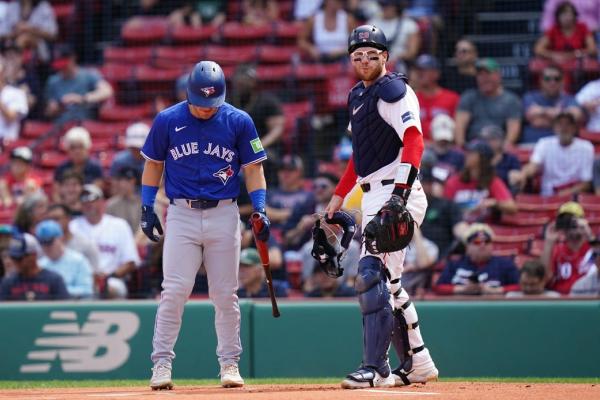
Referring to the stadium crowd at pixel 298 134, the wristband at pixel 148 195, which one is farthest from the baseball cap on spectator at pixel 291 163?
the wristband at pixel 148 195

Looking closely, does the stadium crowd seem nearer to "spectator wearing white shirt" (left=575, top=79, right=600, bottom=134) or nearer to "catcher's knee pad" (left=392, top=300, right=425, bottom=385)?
"spectator wearing white shirt" (left=575, top=79, right=600, bottom=134)

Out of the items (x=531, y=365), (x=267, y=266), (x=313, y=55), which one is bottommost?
(x=531, y=365)

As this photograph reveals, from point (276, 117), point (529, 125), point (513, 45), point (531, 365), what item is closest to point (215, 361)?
point (531, 365)

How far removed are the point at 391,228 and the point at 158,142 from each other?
153 centimetres

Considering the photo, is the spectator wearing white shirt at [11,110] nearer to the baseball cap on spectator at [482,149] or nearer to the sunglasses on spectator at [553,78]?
the baseball cap on spectator at [482,149]

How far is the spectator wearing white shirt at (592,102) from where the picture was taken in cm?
1198


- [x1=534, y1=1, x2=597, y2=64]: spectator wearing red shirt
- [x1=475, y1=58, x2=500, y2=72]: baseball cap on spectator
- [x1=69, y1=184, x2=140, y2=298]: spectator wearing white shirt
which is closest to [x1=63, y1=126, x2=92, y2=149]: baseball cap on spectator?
[x1=69, y1=184, x2=140, y2=298]: spectator wearing white shirt

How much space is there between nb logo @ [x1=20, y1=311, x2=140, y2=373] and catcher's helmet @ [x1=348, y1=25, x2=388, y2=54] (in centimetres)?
379

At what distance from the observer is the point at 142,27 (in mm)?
15172

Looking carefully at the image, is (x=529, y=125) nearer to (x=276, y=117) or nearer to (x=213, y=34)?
(x=276, y=117)

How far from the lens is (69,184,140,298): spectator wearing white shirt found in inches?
435

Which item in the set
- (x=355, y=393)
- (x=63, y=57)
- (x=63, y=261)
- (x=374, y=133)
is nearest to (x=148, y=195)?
(x=374, y=133)

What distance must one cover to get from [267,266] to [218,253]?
313 millimetres

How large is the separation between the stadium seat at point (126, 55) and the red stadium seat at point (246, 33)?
39.4 inches
